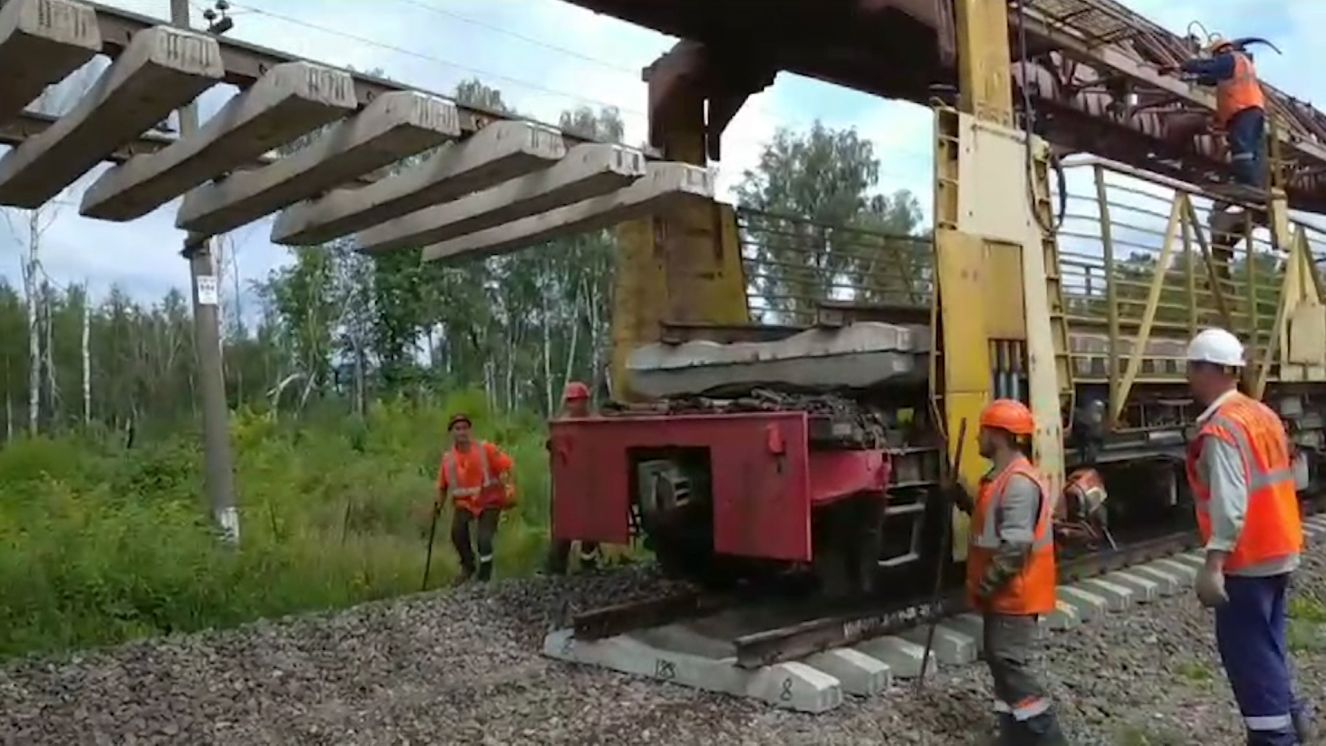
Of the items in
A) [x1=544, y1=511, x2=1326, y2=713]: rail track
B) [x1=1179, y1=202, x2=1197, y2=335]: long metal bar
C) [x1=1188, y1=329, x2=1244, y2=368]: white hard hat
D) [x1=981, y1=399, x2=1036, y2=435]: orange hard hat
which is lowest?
[x1=544, y1=511, x2=1326, y2=713]: rail track

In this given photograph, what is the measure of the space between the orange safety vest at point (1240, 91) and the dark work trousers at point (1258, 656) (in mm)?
5824

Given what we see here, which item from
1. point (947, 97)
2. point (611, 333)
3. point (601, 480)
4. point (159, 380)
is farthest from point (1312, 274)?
point (159, 380)

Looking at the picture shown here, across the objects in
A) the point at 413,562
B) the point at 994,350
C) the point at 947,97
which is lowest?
the point at 413,562

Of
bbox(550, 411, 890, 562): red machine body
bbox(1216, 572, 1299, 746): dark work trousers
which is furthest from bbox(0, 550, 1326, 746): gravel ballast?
bbox(550, 411, 890, 562): red machine body

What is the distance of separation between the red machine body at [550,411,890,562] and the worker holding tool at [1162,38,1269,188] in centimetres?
492

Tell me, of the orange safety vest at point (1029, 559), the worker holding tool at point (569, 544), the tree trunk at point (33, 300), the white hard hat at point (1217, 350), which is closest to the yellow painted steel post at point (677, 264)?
the worker holding tool at point (569, 544)

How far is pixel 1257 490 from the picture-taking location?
4.14m

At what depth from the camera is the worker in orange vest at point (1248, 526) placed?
4.05 metres

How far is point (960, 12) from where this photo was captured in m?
6.52

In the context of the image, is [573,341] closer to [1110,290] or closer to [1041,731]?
[1110,290]

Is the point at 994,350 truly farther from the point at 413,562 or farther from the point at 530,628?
the point at 413,562

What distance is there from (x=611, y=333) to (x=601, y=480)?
164 cm

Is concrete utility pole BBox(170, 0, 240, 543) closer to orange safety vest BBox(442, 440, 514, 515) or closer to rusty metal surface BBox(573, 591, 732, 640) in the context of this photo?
orange safety vest BBox(442, 440, 514, 515)

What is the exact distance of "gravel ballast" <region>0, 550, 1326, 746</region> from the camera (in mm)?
4668
